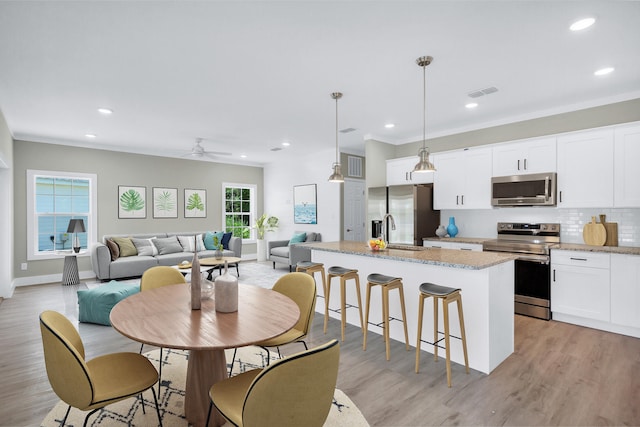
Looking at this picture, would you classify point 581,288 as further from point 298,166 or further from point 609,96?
point 298,166

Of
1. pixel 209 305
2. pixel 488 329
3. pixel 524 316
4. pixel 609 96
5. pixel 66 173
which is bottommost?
pixel 524 316

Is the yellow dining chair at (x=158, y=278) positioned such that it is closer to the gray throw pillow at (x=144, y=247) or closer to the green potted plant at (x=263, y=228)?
the gray throw pillow at (x=144, y=247)

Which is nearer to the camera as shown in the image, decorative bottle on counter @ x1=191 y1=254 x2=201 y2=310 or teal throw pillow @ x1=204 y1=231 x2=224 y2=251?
decorative bottle on counter @ x1=191 y1=254 x2=201 y2=310

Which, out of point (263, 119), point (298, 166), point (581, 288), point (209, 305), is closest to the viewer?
point (209, 305)

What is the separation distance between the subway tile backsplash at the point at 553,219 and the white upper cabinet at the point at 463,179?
32cm

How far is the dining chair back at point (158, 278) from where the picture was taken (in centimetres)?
289

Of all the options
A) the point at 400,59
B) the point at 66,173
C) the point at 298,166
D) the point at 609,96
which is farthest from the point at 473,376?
the point at 66,173

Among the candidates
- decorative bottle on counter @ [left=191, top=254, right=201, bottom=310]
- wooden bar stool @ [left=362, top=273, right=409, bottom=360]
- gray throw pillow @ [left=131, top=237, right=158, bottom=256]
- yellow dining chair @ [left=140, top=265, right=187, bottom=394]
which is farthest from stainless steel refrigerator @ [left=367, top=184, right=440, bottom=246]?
gray throw pillow @ [left=131, top=237, right=158, bottom=256]

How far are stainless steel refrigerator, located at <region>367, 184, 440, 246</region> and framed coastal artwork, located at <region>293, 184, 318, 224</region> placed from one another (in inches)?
93.2

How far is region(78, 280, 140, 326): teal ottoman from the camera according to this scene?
3.86 m

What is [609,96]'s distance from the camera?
395 cm

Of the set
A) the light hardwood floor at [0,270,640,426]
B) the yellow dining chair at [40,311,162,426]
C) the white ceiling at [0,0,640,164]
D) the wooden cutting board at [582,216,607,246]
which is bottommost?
the light hardwood floor at [0,270,640,426]

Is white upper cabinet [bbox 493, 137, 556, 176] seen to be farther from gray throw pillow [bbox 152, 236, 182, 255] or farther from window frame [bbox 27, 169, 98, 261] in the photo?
window frame [bbox 27, 169, 98, 261]

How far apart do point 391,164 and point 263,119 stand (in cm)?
235
